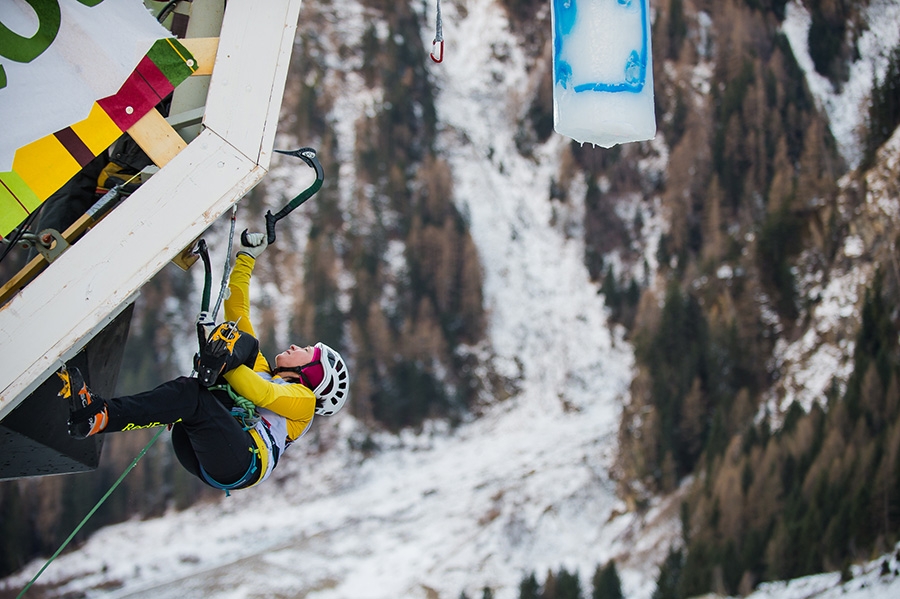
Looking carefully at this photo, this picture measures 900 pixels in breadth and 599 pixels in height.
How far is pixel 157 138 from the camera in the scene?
3721 millimetres

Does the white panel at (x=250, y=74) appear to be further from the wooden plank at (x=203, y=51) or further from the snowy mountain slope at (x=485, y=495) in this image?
the snowy mountain slope at (x=485, y=495)

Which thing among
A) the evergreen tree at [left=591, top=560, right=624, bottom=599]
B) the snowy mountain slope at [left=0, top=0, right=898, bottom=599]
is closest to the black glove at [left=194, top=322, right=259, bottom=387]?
the snowy mountain slope at [left=0, top=0, right=898, bottom=599]

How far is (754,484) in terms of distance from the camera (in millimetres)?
25828

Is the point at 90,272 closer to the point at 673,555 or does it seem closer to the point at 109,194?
the point at 109,194

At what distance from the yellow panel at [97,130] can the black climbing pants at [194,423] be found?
115 cm

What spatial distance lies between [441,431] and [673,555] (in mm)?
16460

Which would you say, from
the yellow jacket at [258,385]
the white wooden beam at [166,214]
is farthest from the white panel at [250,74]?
the yellow jacket at [258,385]

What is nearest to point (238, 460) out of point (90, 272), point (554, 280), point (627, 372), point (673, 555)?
point (90, 272)

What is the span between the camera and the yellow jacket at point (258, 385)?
4.60 m

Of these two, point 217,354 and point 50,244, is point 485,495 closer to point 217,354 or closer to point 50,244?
point 217,354

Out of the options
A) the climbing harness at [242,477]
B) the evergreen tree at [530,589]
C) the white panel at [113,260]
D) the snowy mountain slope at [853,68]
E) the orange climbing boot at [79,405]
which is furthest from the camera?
the snowy mountain slope at [853,68]

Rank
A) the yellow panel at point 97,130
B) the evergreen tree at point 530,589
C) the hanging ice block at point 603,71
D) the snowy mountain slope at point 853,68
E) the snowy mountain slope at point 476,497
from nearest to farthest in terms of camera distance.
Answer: the yellow panel at point 97,130 → the hanging ice block at point 603,71 → the evergreen tree at point 530,589 → the snowy mountain slope at point 476,497 → the snowy mountain slope at point 853,68

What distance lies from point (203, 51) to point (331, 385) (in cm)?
237

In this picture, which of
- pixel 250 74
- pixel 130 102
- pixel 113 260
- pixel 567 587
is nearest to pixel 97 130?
pixel 130 102
